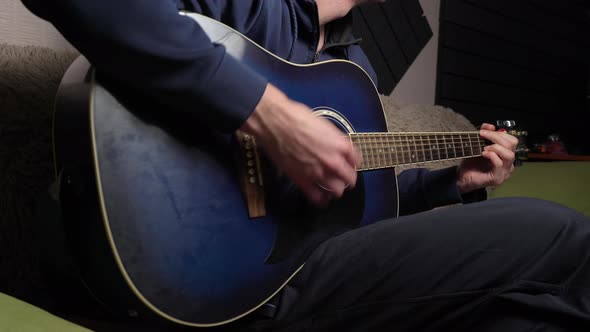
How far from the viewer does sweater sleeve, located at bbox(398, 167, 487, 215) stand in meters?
1.09

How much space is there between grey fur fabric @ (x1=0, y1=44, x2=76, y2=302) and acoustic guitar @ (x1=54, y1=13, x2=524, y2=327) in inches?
10.0

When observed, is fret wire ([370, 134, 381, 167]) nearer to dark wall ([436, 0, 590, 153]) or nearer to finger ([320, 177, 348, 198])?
finger ([320, 177, 348, 198])

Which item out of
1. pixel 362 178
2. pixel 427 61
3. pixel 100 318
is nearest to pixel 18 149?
pixel 100 318

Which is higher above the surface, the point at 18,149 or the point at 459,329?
the point at 18,149

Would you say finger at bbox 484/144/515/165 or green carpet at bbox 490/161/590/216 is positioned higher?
finger at bbox 484/144/515/165

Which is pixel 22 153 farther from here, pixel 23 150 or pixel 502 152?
pixel 502 152

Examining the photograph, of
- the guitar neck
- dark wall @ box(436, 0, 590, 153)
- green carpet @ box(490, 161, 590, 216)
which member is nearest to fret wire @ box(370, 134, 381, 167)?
the guitar neck

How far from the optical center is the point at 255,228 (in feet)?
2.06

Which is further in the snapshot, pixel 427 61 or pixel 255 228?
pixel 427 61

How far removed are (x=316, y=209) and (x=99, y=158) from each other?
361 millimetres

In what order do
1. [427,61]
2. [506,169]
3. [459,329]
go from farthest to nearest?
1. [427,61]
2. [506,169]
3. [459,329]

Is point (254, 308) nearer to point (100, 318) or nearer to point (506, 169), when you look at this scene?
point (100, 318)

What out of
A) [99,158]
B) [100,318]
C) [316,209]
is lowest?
[100,318]

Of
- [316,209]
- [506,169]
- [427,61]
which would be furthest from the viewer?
[427,61]
